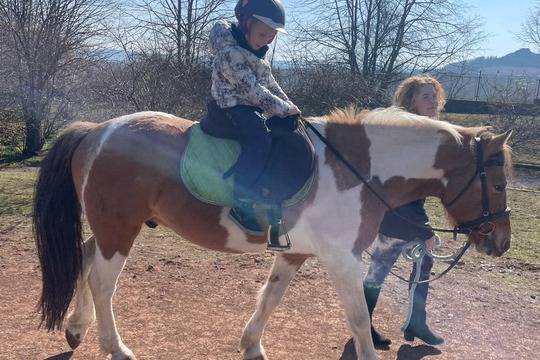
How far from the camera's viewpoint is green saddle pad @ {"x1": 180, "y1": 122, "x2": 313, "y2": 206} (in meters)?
3.06

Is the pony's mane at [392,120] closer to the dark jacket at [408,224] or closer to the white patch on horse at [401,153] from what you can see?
the white patch on horse at [401,153]

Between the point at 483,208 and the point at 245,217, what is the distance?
1424 millimetres

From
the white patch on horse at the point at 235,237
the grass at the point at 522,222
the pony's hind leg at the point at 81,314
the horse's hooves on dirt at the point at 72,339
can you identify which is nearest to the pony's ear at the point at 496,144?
the white patch on horse at the point at 235,237

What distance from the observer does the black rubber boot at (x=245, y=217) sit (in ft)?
9.78

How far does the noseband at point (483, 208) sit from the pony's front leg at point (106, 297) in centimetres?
211

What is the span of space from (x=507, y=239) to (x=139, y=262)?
342 cm

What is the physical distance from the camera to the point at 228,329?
3.96 metres

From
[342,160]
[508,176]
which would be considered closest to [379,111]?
[342,160]

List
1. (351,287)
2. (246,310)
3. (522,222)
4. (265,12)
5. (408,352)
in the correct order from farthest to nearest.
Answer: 1. (522,222)
2. (246,310)
3. (408,352)
4. (351,287)
5. (265,12)

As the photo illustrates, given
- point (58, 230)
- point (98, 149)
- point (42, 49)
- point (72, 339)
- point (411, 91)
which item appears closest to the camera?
point (98, 149)

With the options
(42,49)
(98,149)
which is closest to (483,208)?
(98,149)

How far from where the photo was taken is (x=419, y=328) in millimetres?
3836

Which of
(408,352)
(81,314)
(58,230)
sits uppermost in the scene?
(58,230)

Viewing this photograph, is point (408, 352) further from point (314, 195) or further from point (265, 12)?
point (265, 12)
